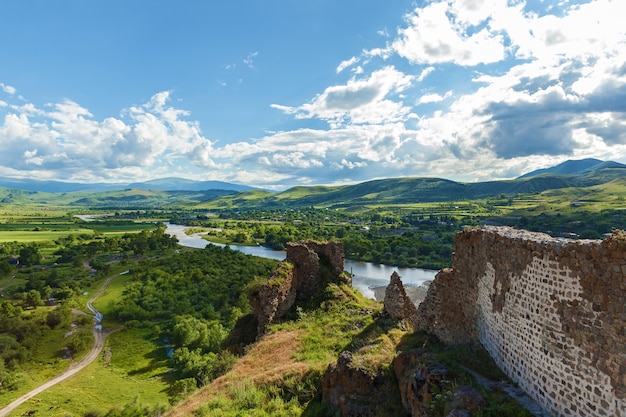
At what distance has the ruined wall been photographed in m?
8.41

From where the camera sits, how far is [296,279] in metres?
28.6

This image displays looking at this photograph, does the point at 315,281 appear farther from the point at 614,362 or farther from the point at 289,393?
the point at 614,362

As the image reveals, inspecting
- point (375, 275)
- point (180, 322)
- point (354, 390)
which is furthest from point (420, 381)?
point (375, 275)

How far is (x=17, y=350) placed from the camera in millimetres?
63812

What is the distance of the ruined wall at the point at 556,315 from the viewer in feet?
27.6

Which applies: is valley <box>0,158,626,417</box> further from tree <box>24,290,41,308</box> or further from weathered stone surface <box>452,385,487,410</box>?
weathered stone surface <box>452,385,487,410</box>

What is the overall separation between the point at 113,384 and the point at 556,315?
5938 cm

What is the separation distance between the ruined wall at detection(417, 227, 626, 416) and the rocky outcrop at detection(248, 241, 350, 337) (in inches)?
586

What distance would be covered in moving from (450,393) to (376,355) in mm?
5750

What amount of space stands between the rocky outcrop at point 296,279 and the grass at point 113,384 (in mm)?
26812

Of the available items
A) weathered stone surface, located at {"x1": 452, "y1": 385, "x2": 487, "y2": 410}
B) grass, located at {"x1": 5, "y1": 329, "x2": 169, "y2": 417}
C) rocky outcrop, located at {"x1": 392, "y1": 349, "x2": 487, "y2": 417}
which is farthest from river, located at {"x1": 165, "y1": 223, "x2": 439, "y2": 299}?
weathered stone surface, located at {"x1": 452, "y1": 385, "x2": 487, "y2": 410}

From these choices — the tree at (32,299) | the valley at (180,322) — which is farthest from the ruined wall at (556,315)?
the tree at (32,299)

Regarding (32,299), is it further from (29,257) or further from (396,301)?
(396,301)

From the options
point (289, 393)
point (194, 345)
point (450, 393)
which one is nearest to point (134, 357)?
point (194, 345)
